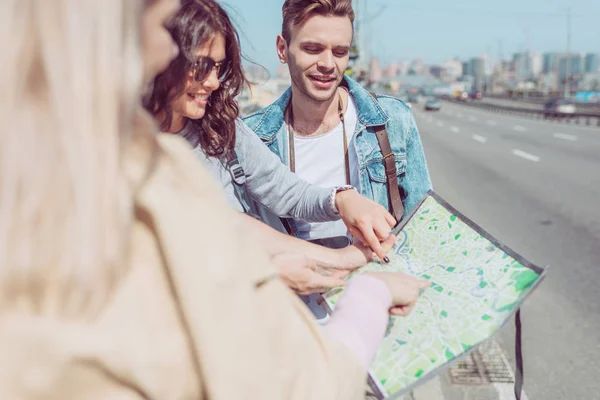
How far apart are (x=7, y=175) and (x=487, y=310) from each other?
996 mm

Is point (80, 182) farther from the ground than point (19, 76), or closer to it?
closer to it

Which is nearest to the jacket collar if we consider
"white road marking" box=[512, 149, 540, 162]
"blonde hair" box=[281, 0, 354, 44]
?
"blonde hair" box=[281, 0, 354, 44]

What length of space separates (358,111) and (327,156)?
245mm

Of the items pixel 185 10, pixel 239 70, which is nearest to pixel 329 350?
pixel 185 10

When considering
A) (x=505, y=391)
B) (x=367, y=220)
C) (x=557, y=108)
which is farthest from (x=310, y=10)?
(x=557, y=108)

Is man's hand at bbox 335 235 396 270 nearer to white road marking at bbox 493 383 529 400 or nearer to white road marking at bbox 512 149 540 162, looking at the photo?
white road marking at bbox 493 383 529 400

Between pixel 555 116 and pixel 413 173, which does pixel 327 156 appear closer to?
pixel 413 173

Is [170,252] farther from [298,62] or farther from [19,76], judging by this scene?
[298,62]

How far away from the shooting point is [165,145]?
0.90 m

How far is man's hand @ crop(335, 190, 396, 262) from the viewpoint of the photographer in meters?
1.72

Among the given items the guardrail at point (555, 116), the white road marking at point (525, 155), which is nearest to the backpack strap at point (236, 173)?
the white road marking at point (525, 155)

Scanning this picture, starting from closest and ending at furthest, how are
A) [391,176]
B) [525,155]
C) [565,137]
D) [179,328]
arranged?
1. [179,328]
2. [391,176]
3. [525,155]
4. [565,137]

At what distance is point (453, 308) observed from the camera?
138 centimetres

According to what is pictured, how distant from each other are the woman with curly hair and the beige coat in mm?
560
